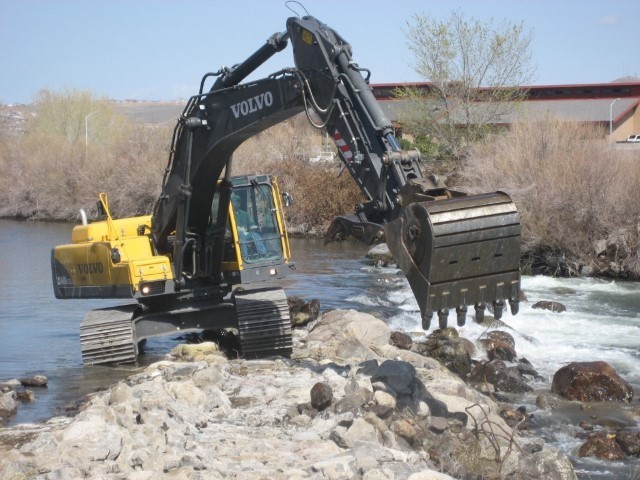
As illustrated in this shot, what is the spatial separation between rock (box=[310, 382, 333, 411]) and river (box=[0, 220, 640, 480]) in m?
2.92

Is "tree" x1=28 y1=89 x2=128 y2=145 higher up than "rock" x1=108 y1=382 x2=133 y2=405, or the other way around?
"tree" x1=28 y1=89 x2=128 y2=145

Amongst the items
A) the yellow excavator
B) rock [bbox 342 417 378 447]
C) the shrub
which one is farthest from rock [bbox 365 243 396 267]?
rock [bbox 342 417 378 447]

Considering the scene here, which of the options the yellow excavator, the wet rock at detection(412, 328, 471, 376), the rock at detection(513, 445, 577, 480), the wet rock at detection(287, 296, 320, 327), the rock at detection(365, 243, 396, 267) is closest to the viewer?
the yellow excavator

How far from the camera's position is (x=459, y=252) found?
7996mm

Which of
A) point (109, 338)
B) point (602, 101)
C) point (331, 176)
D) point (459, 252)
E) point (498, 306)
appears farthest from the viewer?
point (602, 101)

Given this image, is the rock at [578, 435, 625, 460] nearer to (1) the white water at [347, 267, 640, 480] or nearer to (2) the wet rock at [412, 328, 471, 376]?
(1) the white water at [347, 267, 640, 480]

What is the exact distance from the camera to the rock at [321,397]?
10039 millimetres

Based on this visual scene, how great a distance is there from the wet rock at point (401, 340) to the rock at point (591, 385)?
3.00m

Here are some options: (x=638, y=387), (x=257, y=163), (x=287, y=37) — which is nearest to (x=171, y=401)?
(x=287, y=37)

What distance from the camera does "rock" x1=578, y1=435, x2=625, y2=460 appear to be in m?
10.8

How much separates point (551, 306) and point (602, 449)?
10.1 metres

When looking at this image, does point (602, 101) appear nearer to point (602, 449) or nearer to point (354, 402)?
point (602, 449)

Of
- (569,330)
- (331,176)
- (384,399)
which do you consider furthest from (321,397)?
(331,176)

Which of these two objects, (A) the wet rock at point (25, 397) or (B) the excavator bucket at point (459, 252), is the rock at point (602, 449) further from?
(A) the wet rock at point (25, 397)
